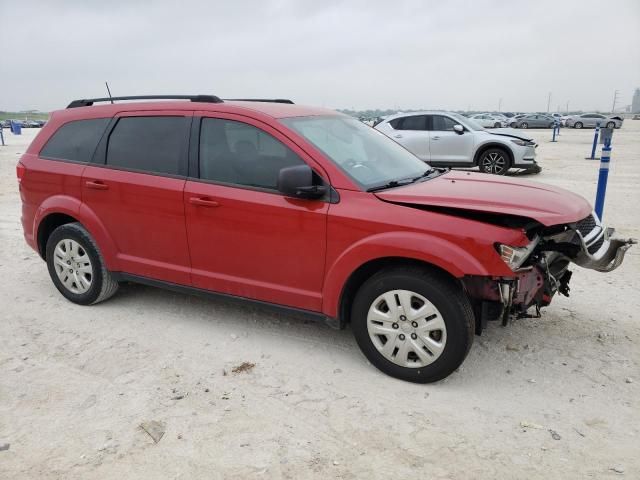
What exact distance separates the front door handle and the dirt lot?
105 cm

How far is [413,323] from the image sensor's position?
10.6 feet

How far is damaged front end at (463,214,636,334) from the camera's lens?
3119 millimetres

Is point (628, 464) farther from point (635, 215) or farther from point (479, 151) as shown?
point (479, 151)

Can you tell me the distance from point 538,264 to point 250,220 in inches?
75.9

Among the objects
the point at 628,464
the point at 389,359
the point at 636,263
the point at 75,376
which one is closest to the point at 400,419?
the point at 389,359

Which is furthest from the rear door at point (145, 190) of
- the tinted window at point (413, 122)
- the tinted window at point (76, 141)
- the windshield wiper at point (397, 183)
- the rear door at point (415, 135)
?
the tinted window at point (413, 122)

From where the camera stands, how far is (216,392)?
10.8 ft

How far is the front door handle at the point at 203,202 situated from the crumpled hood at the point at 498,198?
123cm

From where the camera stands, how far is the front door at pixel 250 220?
3525 millimetres

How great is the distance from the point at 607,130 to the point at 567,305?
303 centimetres

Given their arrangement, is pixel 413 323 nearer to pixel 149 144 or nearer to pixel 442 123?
pixel 149 144

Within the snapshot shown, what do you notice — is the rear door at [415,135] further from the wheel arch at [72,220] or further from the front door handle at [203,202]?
the front door handle at [203,202]

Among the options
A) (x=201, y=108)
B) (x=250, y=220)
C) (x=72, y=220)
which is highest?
(x=201, y=108)

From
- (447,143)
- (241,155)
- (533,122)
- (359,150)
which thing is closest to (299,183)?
(241,155)
